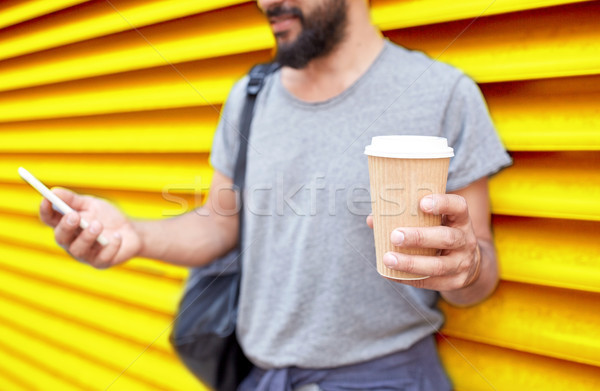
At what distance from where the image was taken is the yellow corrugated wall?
1444 millimetres

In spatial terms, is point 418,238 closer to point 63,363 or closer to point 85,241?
point 85,241

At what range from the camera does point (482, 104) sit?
1359 mm

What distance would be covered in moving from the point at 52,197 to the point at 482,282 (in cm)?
122

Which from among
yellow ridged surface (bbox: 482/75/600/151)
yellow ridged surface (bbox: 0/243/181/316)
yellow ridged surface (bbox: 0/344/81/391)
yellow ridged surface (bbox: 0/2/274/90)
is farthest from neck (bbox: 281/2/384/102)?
yellow ridged surface (bbox: 0/344/81/391)

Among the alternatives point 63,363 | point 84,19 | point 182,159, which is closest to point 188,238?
point 182,159

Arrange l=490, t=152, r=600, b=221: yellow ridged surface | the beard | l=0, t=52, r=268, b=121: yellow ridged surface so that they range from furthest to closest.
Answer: l=0, t=52, r=268, b=121: yellow ridged surface → the beard → l=490, t=152, r=600, b=221: yellow ridged surface

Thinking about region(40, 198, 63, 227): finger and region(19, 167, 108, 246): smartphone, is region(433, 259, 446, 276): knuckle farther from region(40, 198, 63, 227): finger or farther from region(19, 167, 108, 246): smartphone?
region(40, 198, 63, 227): finger

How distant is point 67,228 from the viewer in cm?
132

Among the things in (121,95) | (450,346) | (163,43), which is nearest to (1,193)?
(121,95)

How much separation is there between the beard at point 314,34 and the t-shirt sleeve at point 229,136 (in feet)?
0.88

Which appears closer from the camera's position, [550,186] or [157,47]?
[550,186]

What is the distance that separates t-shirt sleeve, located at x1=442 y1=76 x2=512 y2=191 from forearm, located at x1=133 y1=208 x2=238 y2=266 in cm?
90

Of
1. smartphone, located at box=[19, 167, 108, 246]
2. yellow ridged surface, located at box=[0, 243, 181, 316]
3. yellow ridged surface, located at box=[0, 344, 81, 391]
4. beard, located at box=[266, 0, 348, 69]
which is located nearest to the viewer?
smartphone, located at box=[19, 167, 108, 246]

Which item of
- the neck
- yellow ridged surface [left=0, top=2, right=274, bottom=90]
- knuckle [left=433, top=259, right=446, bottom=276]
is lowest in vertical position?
knuckle [left=433, top=259, right=446, bottom=276]
